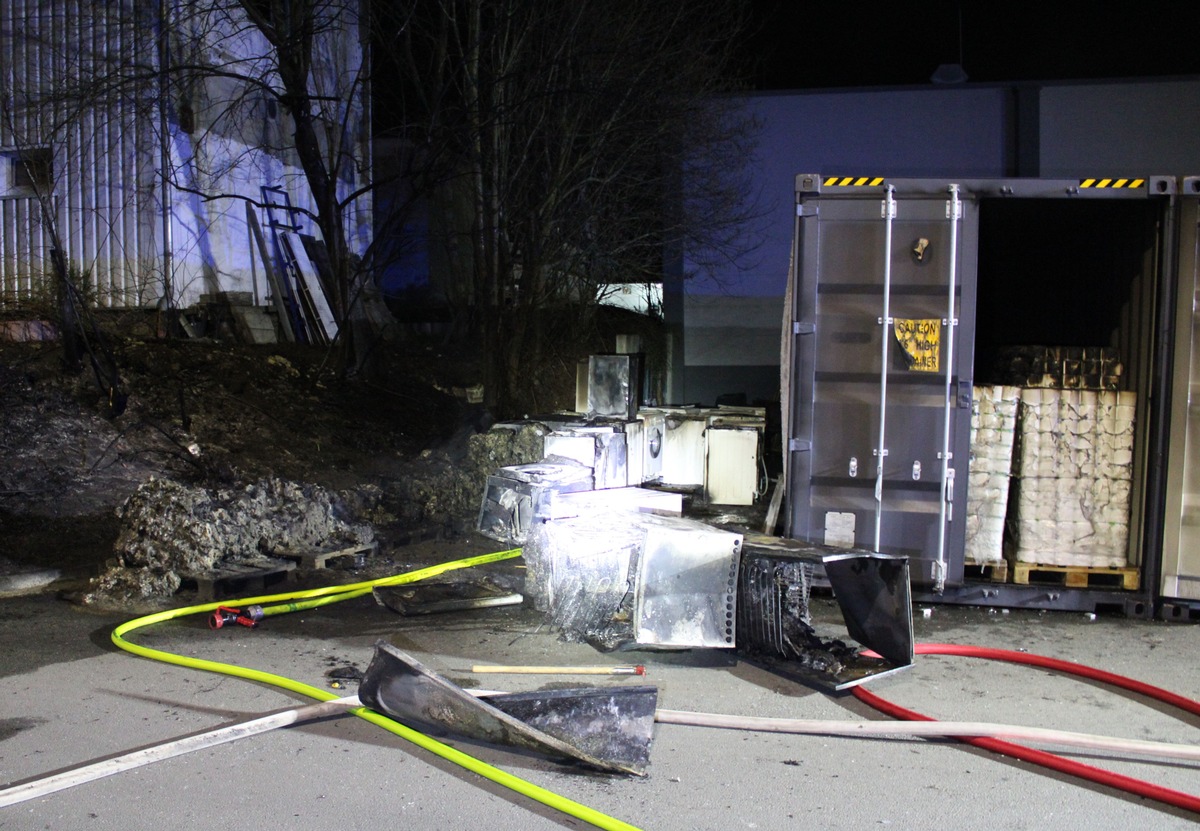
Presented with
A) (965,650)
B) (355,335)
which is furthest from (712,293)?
(965,650)

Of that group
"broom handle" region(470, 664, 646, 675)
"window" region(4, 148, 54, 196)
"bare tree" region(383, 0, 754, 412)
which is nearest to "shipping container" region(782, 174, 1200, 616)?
"broom handle" region(470, 664, 646, 675)

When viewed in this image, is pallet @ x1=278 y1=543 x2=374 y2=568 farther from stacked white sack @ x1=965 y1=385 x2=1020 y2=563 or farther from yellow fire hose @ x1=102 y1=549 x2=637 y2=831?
stacked white sack @ x1=965 y1=385 x2=1020 y2=563

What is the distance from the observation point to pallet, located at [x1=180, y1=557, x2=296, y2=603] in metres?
6.82

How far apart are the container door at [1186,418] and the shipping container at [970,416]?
0.05ft

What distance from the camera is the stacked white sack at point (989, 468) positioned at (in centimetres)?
682

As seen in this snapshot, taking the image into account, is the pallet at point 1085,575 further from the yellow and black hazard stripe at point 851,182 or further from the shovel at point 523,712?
the shovel at point 523,712

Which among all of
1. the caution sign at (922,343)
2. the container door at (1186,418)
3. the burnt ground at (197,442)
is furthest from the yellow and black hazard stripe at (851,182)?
the burnt ground at (197,442)

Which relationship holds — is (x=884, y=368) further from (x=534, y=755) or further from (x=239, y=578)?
(x=239, y=578)

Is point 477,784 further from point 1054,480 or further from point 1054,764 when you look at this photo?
point 1054,480

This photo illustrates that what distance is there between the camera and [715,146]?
17625 mm

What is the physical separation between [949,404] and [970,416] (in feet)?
0.63

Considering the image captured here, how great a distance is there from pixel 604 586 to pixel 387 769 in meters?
2.29

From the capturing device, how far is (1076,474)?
6.81 metres

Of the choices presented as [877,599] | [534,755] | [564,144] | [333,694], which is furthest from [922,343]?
[564,144]
